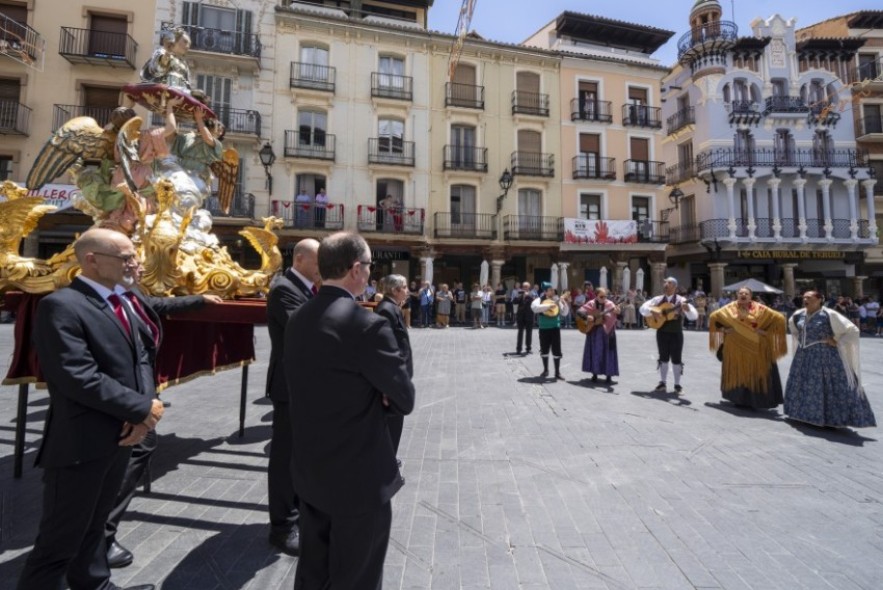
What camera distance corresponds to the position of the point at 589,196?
85.4 feet

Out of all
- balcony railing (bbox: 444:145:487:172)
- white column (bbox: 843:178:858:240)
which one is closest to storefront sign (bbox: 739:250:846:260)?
white column (bbox: 843:178:858:240)

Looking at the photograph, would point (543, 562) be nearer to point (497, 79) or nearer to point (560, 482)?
point (560, 482)

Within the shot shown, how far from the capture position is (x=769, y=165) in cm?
2733

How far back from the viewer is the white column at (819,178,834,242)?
1070 inches

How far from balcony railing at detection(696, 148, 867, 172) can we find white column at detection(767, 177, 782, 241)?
93 centimetres

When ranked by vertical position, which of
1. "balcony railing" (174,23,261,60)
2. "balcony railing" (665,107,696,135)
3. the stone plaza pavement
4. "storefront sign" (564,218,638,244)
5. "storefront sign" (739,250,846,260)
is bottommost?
the stone plaza pavement

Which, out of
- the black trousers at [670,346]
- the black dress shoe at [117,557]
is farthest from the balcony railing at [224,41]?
the black dress shoe at [117,557]

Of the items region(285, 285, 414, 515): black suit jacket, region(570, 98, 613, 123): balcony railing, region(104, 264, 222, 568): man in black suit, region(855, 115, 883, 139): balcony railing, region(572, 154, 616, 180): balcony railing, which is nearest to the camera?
region(285, 285, 414, 515): black suit jacket

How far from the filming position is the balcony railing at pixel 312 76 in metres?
21.9

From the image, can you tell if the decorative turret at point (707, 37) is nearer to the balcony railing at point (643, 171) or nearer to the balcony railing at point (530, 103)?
the balcony railing at point (643, 171)

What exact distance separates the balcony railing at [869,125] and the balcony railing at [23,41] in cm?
4389

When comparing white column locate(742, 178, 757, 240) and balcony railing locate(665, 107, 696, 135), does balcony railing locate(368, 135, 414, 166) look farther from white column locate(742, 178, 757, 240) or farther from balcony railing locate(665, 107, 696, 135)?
white column locate(742, 178, 757, 240)

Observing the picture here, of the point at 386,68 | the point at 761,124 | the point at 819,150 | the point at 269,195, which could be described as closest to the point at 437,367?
the point at 269,195

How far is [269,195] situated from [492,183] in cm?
1123
